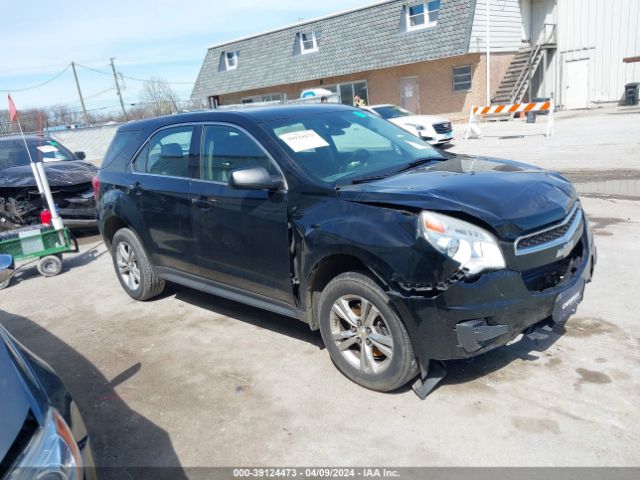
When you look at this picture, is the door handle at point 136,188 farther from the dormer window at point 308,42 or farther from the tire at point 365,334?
the dormer window at point 308,42

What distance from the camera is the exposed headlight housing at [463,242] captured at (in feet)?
9.85

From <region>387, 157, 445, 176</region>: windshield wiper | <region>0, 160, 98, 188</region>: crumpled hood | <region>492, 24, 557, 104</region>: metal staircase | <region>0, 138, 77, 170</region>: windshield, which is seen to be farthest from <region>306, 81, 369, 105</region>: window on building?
<region>387, 157, 445, 176</region>: windshield wiper

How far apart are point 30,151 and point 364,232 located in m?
8.91

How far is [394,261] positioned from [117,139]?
3.89 m

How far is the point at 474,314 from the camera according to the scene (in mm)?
3008

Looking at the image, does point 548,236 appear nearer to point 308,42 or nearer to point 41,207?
point 41,207

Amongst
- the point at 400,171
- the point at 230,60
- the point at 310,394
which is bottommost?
the point at 310,394

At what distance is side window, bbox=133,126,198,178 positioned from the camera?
4738 mm

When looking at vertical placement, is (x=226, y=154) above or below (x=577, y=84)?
above

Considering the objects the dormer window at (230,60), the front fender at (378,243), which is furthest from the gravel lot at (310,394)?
the dormer window at (230,60)

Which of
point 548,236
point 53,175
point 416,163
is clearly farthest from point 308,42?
point 548,236

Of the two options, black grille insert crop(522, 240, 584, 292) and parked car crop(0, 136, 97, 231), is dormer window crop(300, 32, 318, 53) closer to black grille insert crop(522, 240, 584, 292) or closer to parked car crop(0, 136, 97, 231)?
parked car crop(0, 136, 97, 231)

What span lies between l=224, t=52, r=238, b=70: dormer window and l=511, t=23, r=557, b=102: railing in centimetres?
1807

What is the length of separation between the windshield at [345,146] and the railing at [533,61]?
22.8m
